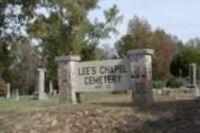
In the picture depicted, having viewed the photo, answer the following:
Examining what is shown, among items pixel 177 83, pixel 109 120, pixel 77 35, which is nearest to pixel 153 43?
pixel 177 83

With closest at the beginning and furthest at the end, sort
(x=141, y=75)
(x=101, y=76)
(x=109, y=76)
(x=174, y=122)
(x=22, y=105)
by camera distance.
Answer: (x=174, y=122) < (x=141, y=75) < (x=22, y=105) < (x=109, y=76) < (x=101, y=76)

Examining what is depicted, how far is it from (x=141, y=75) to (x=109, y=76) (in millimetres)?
1508

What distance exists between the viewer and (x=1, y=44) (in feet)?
59.6

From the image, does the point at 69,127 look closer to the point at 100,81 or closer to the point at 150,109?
the point at 150,109

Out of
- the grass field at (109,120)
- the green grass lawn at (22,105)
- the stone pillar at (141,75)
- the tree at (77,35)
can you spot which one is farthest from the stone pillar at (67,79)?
the tree at (77,35)

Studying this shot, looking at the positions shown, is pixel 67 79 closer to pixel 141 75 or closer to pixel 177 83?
pixel 141 75

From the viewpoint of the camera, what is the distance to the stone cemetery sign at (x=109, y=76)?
17.1 m

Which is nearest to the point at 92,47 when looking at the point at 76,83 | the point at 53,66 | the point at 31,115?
the point at 53,66

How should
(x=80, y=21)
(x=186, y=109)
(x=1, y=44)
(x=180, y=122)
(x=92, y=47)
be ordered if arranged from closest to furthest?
(x=180, y=122)
(x=186, y=109)
(x=1, y=44)
(x=80, y=21)
(x=92, y=47)

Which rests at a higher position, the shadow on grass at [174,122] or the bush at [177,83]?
the bush at [177,83]

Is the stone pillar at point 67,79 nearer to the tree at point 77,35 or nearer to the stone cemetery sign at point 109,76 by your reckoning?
the stone cemetery sign at point 109,76

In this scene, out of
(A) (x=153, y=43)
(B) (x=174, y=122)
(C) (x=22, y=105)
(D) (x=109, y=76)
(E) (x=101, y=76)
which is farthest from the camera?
(A) (x=153, y=43)

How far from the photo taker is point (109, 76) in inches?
728

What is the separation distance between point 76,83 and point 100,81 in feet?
3.13
